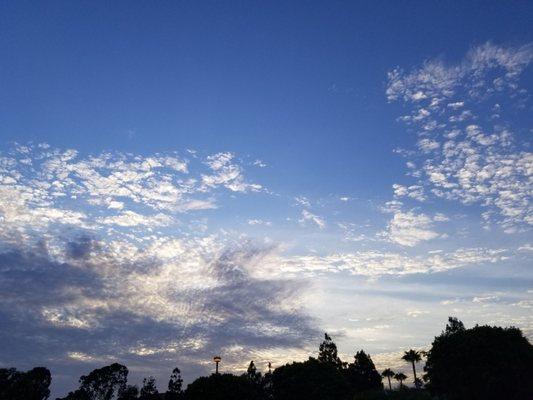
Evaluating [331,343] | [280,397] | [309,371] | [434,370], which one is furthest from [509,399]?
[331,343]

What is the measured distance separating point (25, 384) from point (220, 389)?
244 ft

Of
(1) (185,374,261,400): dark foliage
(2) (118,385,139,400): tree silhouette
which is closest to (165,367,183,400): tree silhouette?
(2) (118,385,139,400): tree silhouette

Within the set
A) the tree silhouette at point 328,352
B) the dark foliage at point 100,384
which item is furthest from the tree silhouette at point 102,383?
the tree silhouette at point 328,352

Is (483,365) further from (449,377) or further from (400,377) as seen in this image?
(400,377)

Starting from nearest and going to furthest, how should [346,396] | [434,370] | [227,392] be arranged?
[227,392] < [434,370] < [346,396]

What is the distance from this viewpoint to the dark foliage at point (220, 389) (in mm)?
47875

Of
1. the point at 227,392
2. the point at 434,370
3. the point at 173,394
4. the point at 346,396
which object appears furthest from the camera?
the point at 173,394

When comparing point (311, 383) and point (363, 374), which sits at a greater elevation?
point (363, 374)

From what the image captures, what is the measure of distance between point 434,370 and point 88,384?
102404mm

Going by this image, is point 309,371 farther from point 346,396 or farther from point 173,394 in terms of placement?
point 173,394

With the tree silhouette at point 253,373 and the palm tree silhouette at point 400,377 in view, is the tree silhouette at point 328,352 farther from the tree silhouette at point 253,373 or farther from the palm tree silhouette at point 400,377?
the palm tree silhouette at point 400,377

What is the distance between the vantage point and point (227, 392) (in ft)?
158

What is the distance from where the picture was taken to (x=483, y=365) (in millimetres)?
53375

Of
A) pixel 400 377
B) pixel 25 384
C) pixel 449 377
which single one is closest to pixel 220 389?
pixel 449 377
